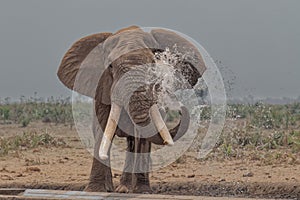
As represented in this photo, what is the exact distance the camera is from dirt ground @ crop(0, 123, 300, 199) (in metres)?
8.07

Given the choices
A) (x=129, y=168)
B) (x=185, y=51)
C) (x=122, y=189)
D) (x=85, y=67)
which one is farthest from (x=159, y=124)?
(x=85, y=67)

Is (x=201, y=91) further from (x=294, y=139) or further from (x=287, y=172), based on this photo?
(x=294, y=139)

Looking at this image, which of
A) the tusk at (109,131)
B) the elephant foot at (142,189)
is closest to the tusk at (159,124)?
the tusk at (109,131)

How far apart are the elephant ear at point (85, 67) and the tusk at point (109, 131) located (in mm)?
728

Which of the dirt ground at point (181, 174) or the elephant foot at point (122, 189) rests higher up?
the elephant foot at point (122, 189)

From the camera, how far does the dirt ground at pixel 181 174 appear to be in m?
8.07

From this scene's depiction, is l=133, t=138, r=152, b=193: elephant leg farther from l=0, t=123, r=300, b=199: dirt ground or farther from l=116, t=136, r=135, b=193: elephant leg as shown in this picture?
l=0, t=123, r=300, b=199: dirt ground

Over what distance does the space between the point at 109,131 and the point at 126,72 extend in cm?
52

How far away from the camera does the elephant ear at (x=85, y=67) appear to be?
719cm

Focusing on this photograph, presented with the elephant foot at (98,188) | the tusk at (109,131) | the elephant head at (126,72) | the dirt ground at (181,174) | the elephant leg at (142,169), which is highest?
the elephant head at (126,72)

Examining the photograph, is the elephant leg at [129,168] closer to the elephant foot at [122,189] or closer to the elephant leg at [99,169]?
the elephant foot at [122,189]

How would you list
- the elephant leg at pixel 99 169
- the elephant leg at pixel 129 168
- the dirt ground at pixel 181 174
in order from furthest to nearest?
1. the dirt ground at pixel 181 174
2. the elephant leg at pixel 129 168
3. the elephant leg at pixel 99 169

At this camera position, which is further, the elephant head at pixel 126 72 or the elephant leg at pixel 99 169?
the elephant leg at pixel 99 169

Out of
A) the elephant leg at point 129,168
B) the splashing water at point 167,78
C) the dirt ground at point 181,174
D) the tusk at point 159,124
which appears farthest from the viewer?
the dirt ground at point 181,174
